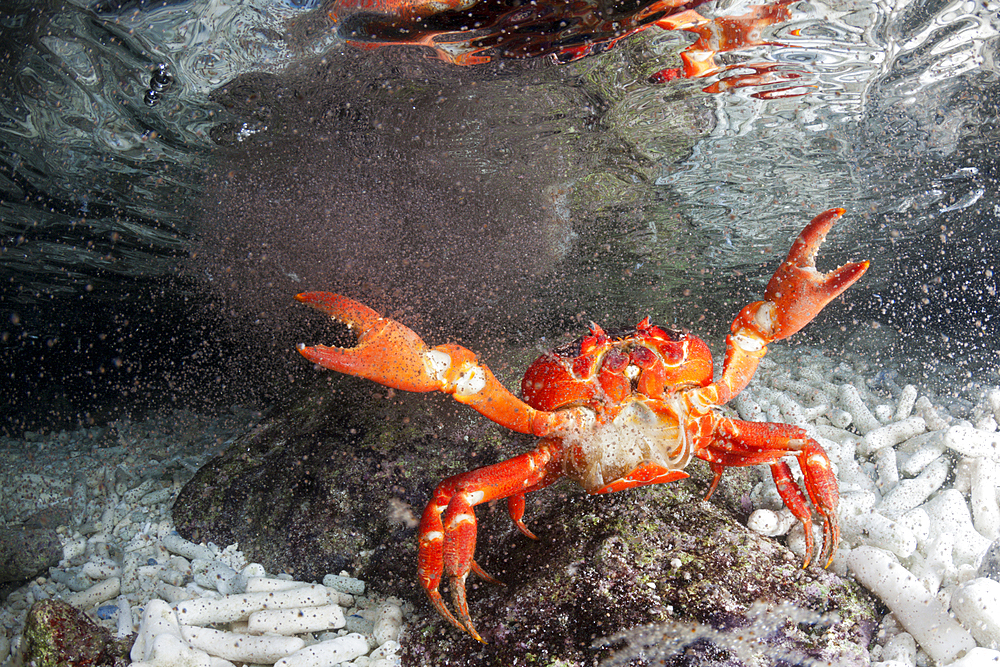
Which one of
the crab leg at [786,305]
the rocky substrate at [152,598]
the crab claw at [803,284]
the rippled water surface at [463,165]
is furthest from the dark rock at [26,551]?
the crab claw at [803,284]

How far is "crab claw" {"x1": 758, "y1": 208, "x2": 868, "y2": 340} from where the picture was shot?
137 inches

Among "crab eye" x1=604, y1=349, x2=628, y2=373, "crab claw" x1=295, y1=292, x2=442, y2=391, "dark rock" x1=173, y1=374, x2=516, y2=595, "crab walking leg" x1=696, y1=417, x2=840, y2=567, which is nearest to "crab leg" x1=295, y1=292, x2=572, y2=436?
"crab claw" x1=295, y1=292, x2=442, y2=391

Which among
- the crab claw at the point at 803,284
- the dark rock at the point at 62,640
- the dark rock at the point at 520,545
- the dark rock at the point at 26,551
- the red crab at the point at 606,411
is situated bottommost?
the dark rock at the point at 26,551

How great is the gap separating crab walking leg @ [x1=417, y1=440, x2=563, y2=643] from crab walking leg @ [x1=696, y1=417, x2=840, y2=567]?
1.33 meters

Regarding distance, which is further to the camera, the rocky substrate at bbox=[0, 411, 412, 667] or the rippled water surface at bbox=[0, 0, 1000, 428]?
the rippled water surface at bbox=[0, 0, 1000, 428]

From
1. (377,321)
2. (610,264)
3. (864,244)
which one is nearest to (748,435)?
(377,321)

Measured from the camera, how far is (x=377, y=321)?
11.0ft

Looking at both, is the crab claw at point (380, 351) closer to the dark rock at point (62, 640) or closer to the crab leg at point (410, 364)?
the crab leg at point (410, 364)

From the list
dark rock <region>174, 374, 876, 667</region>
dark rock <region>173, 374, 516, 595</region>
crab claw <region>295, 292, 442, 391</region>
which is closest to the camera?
dark rock <region>174, 374, 876, 667</region>

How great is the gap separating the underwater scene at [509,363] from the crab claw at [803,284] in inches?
1.0

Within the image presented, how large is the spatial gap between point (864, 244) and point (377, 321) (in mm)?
15741

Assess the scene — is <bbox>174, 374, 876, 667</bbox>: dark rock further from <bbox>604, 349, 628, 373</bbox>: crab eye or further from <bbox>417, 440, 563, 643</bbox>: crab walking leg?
<bbox>604, 349, 628, 373</bbox>: crab eye

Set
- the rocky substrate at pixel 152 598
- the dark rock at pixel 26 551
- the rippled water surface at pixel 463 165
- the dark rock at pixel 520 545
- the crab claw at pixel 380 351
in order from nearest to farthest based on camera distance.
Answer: the dark rock at pixel 520 545
the rocky substrate at pixel 152 598
the crab claw at pixel 380 351
the dark rock at pixel 26 551
the rippled water surface at pixel 463 165

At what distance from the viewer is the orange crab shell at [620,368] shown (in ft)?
11.4
